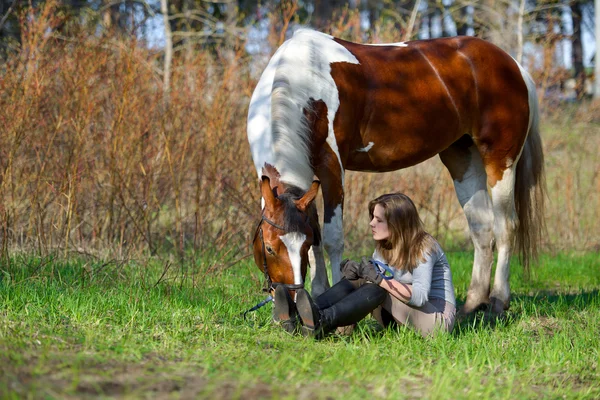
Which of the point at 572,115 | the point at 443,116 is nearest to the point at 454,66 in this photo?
the point at 443,116

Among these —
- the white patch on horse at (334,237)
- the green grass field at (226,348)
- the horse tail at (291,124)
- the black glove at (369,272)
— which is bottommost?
the green grass field at (226,348)

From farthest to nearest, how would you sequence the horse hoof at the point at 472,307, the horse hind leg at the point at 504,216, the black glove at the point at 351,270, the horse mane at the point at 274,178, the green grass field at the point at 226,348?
the horse hind leg at the point at 504,216
the horse hoof at the point at 472,307
the horse mane at the point at 274,178
the black glove at the point at 351,270
the green grass field at the point at 226,348

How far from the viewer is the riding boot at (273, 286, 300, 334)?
370 cm

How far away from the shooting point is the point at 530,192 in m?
5.83

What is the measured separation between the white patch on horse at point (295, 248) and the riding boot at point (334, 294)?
7.6 inches

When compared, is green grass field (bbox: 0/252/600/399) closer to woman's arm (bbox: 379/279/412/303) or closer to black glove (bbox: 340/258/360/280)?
woman's arm (bbox: 379/279/412/303)

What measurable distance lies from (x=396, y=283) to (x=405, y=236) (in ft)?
1.00

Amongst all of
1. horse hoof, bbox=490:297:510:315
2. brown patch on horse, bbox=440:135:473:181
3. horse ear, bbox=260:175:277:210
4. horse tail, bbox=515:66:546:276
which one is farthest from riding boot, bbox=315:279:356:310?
horse tail, bbox=515:66:546:276

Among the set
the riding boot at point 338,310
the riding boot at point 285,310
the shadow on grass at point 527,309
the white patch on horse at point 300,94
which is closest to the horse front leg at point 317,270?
the white patch on horse at point 300,94

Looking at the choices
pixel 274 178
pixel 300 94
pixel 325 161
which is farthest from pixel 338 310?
pixel 300 94

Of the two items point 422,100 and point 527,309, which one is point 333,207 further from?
point 527,309

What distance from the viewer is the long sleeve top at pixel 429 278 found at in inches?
156

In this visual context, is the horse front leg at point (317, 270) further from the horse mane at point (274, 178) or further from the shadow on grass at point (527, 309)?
the shadow on grass at point (527, 309)

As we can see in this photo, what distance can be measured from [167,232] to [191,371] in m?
4.81
